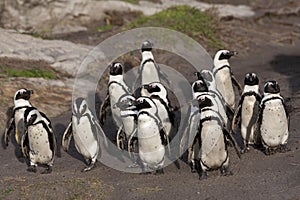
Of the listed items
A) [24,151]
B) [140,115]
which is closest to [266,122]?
[140,115]

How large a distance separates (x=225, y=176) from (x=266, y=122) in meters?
1.05

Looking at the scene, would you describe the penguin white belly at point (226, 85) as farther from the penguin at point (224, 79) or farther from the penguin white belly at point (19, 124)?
the penguin white belly at point (19, 124)

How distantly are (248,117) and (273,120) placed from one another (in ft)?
2.07

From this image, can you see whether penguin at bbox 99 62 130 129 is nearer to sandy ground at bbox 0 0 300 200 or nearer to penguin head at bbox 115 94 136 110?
penguin head at bbox 115 94 136 110

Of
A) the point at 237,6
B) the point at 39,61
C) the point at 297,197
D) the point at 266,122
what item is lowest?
the point at 297,197

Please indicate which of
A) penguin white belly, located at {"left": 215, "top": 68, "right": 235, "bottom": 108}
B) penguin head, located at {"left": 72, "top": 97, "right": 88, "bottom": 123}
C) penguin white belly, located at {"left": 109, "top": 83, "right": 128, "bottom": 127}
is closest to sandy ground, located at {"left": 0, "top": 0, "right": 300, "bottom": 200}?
penguin head, located at {"left": 72, "top": 97, "right": 88, "bottom": 123}

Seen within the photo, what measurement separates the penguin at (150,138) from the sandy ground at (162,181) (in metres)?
0.19

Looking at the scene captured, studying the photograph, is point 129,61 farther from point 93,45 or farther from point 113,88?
point 113,88

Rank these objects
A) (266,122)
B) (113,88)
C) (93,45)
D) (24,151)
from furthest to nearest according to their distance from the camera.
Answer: (93,45) → (113,88) → (24,151) → (266,122)

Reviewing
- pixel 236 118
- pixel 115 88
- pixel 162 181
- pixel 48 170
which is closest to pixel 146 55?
pixel 115 88

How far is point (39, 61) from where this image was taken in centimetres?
1275

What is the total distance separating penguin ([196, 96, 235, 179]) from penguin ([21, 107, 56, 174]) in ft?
6.88

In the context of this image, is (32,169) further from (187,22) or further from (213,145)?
(187,22)

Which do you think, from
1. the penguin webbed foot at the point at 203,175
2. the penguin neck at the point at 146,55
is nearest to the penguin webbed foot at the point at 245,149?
the penguin webbed foot at the point at 203,175
